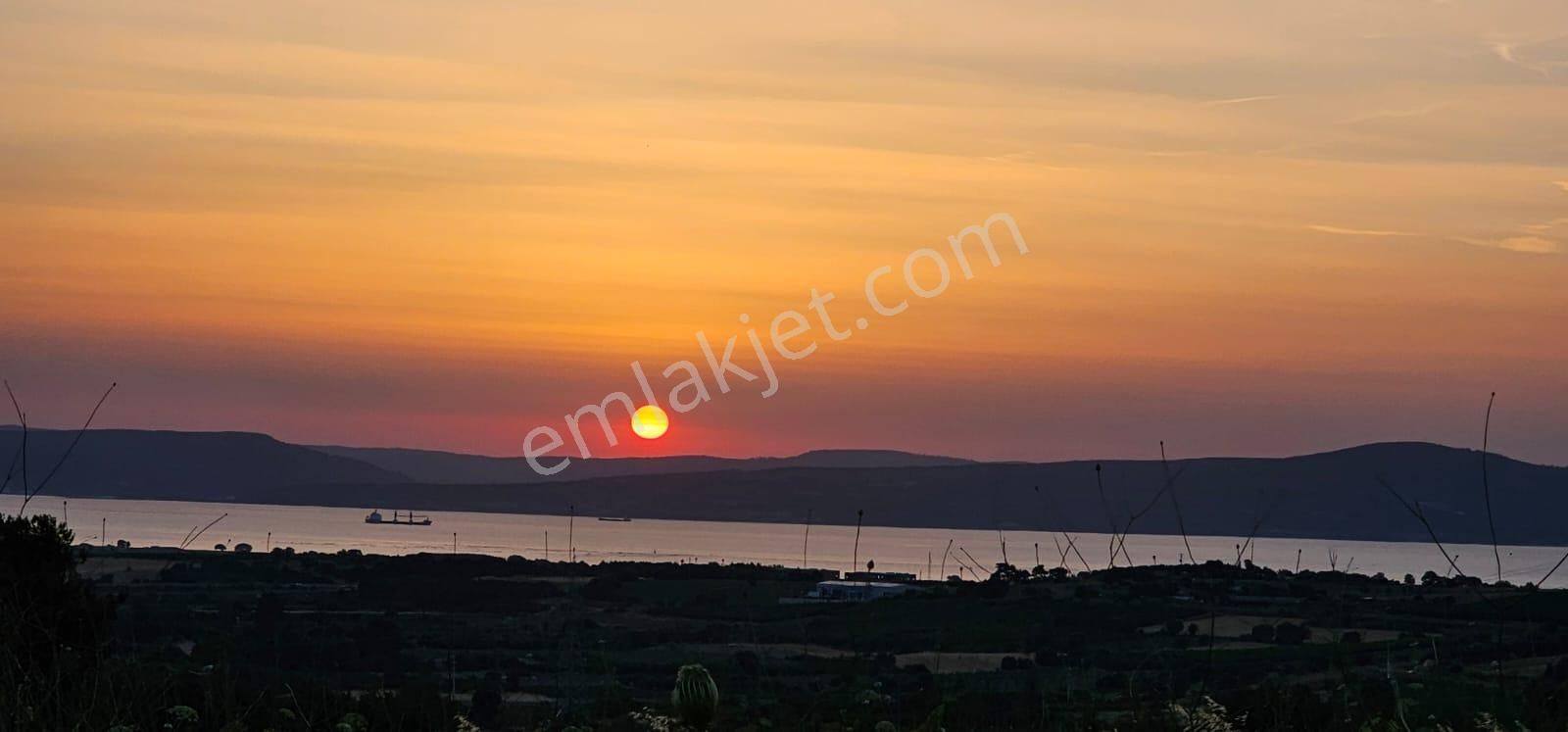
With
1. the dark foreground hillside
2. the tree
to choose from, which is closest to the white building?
the dark foreground hillside

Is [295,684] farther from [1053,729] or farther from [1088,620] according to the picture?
[1088,620]

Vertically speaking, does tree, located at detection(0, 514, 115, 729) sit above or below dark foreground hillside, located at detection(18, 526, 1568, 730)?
above

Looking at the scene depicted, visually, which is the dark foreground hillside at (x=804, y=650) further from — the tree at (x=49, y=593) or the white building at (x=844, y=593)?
the white building at (x=844, y=593)

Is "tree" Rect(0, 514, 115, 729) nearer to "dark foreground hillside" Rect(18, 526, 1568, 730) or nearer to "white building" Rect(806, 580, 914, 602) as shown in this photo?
"dark foreground hillside" Rect(18, 526, 1568, 730)

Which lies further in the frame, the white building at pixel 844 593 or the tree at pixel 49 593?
the white building at pixel 844 593

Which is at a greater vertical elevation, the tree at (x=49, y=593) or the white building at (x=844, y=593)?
the tree at (x=49, y=593)

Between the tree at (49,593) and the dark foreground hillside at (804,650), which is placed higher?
the tree at (49,593)

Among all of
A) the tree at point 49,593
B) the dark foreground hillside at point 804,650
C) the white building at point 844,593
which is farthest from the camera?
the white building at point 844,593

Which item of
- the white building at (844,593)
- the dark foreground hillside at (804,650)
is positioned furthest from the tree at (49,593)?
the white building at (844,593)

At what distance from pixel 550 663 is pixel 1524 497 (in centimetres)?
10069

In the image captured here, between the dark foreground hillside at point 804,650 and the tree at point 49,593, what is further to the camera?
the tree at point 49,593

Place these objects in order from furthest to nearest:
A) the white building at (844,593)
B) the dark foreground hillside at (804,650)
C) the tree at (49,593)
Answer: the white building at (844,593) < the tree at (49,593) < the dark foreground hillside at (804,650)

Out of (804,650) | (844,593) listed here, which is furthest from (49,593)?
(844,593)

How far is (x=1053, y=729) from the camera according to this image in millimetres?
7773
